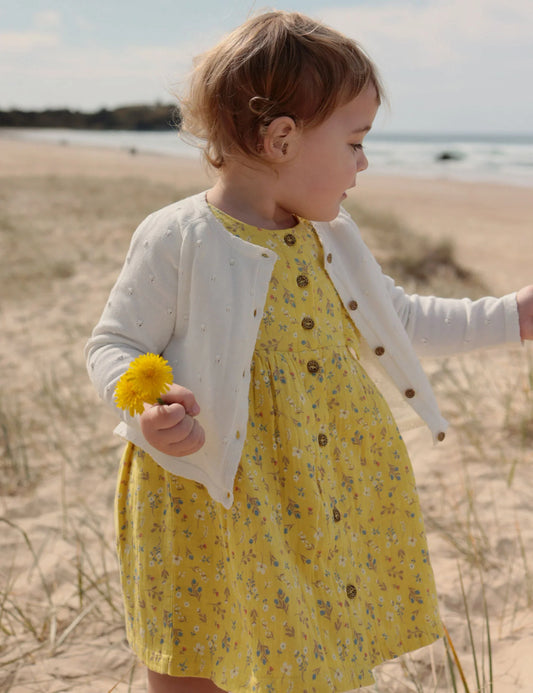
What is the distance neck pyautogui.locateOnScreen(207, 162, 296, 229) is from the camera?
1.56m

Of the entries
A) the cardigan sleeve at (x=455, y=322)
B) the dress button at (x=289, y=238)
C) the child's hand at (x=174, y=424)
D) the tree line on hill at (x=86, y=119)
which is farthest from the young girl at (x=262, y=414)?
the tree line on hill at (x=86, y=119)

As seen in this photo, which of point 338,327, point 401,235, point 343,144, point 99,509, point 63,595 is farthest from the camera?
point 401,235

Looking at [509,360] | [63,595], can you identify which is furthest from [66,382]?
[509,360]

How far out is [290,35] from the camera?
145cm

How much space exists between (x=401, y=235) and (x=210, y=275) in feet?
24.3

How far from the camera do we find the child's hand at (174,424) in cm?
122

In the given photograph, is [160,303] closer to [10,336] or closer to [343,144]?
[343,144]

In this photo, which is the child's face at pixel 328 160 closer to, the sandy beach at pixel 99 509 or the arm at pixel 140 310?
the arm at pixel 140 310

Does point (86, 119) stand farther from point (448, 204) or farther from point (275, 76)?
point (275, 76)

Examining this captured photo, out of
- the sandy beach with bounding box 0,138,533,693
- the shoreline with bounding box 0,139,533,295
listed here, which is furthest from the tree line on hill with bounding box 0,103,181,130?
the sandy beach with bounding box 0,138,533,693

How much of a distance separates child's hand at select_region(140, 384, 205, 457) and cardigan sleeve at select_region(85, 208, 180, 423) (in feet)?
0.71

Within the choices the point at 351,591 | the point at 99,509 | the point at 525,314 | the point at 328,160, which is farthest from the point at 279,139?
the point at 99,509

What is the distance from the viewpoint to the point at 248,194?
158 cm

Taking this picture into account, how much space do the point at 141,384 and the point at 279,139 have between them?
0.59 meters
